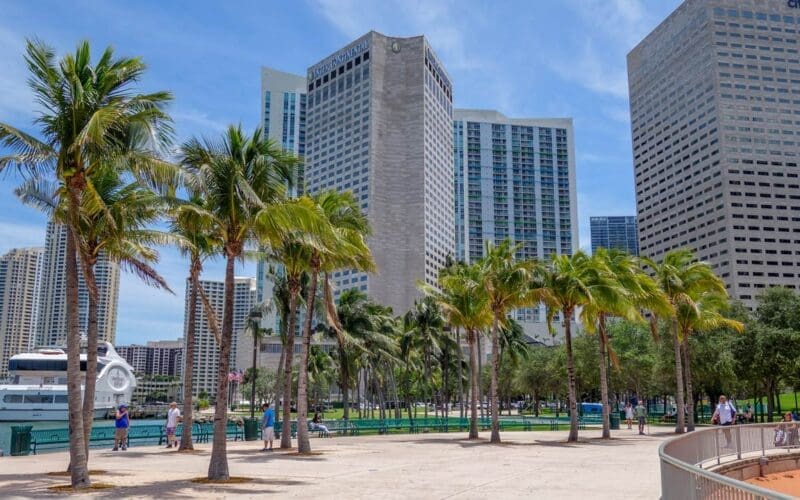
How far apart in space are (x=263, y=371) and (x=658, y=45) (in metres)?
148

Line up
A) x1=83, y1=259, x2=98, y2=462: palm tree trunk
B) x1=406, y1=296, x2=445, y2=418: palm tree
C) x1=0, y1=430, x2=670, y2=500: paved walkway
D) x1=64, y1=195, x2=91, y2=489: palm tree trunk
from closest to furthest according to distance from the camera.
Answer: x1=0, y1=430, x2=670, y2=500: paved walkway
x1=64, y1=195, x2=91, y2=489: palm tree trunk
x1=83, y1=259, x2=98, y2=462: palm tree trunk
x1=406, y1=296, x2=445, y2=418: palm tree

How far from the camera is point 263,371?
420ft

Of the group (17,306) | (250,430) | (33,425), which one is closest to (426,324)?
(250,430)

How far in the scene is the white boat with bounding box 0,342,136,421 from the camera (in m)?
87.2

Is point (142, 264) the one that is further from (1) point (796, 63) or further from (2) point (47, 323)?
(1) point (796, 63)

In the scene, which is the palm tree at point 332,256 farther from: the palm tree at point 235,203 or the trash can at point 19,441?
the trash can at point 19,441

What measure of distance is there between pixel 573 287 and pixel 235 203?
19609mm

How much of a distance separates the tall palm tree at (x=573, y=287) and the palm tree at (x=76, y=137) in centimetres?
2147

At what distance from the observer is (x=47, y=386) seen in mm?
88812

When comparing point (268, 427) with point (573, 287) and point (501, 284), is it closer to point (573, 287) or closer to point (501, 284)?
point (501, 284)

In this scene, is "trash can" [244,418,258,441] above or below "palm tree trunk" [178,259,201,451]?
below

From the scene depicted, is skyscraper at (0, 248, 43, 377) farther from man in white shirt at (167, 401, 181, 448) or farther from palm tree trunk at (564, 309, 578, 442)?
palm tree trunk at (564, 309, 578, 442)

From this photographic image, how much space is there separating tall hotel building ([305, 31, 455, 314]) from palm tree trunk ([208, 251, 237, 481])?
136 meters

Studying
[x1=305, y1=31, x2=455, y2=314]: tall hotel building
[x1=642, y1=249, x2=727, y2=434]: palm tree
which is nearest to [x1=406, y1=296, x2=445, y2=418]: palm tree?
[x1=642, y1=249, x2=727, y2=434]: palm tree
